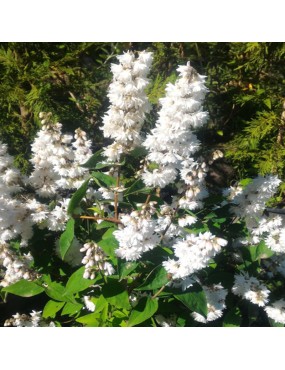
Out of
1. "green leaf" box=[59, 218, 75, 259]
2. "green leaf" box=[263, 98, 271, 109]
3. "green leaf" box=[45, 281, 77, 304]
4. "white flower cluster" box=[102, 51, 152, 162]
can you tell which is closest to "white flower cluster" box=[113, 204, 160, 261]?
"green leaf" box=[59, 218, 75, 259]

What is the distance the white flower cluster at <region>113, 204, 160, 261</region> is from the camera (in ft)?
→ 4.85

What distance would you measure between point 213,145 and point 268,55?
0.75m

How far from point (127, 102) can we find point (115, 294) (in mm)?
788

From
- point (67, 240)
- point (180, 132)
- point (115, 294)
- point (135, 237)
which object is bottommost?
point (115, 294)

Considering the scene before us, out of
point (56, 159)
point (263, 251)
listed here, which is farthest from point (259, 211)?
point (56, 159)

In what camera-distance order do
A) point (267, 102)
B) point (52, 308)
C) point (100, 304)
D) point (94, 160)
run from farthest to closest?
point (267, 102)
point (52, 308)
point (100, 304)
point (94, 160)

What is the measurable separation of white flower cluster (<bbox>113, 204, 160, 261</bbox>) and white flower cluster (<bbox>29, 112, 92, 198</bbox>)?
0.42 m

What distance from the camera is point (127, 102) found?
163cm

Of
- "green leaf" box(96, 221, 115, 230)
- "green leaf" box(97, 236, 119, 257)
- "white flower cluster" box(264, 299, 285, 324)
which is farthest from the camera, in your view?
"white flower cluster" box(264, 299, 285, 324)

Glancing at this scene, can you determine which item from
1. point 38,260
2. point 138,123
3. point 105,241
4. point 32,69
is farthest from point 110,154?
point 32,69

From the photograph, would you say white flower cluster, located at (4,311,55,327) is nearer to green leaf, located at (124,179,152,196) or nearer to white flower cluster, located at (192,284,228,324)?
white flower cluster, located at (192,284,228,324)

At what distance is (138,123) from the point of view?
1731mm

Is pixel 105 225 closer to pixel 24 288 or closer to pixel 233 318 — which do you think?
A: pixel 24 288

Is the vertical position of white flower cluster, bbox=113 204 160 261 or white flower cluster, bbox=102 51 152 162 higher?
white flower cluster, bbox=102 51 152 162
